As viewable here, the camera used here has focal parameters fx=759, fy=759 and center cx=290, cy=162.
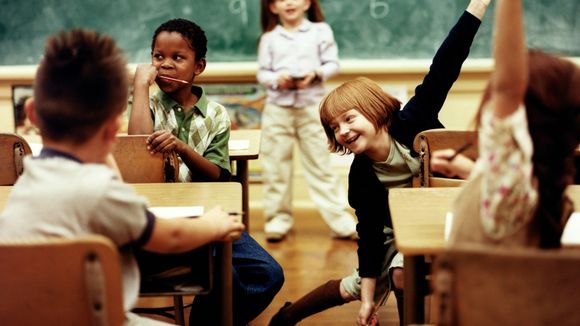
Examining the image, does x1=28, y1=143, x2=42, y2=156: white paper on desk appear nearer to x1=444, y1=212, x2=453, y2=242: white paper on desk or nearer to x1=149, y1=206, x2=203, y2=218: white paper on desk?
x1=149, y1=206, x2=203, y2=218: white paper on desk

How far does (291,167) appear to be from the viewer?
14.2 feet

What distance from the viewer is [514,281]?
1248 millimetres

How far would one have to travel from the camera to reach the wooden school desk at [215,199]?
6.54 feet

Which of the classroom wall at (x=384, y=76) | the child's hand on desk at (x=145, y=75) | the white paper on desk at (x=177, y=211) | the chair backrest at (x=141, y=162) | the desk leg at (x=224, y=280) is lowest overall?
the desk leg at (x=224, y=280)

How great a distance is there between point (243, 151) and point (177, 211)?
1.00m

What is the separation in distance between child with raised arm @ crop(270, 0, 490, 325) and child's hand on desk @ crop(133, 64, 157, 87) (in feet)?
2.08

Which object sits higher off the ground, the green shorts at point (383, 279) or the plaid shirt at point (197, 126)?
the plaid shirt at point (197, 126)

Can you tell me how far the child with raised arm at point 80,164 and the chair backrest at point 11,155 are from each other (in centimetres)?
108

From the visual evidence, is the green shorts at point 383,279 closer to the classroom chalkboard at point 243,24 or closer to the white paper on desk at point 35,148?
the white paper on desk at point 35,148

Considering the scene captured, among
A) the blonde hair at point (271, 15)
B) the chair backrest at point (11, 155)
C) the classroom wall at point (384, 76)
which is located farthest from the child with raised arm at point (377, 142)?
the classroom wall at point (384, 76)

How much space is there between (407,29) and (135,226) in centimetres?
332

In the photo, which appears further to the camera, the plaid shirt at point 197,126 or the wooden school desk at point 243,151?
the wooden school desk at point 243,151

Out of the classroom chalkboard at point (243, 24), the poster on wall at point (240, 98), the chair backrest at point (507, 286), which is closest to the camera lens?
the chair backrest at point (507, 286)

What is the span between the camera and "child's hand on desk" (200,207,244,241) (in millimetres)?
1712
